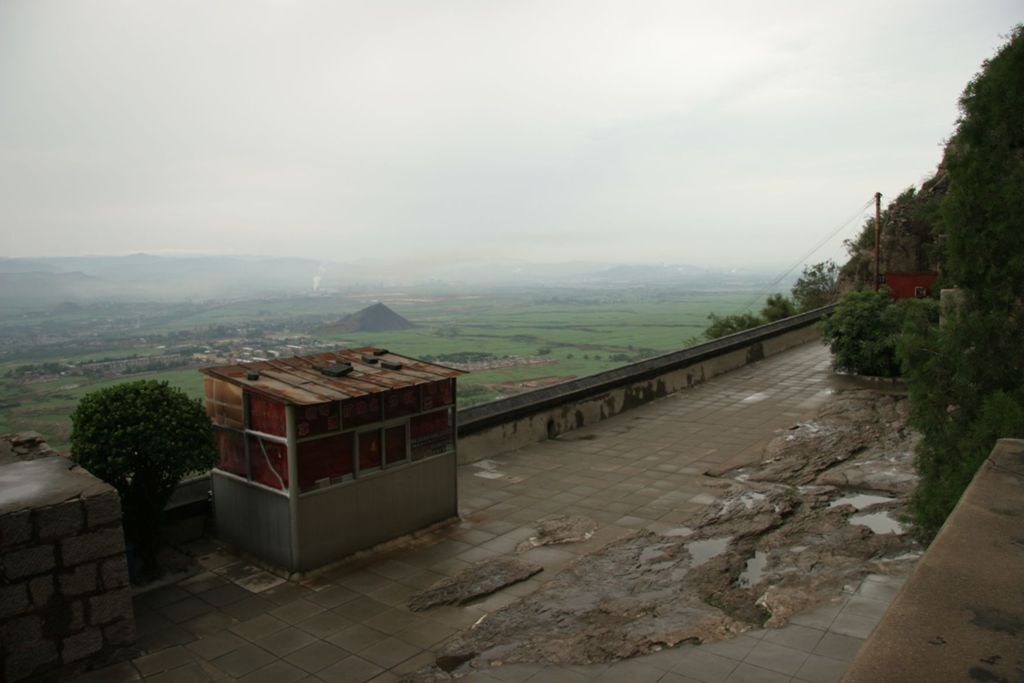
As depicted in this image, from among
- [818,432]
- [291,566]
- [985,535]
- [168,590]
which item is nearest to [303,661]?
[291,566]

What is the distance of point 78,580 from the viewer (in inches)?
182

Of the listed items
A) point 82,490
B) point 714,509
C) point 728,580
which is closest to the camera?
point 82,490

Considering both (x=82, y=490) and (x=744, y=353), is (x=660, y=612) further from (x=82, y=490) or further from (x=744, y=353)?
(x=744, y=353)

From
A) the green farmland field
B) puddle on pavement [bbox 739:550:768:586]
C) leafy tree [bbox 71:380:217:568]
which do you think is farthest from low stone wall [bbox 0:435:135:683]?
puddle on pavement [bbox 739:550:768:586]

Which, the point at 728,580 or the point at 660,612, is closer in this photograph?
the point at 660,612

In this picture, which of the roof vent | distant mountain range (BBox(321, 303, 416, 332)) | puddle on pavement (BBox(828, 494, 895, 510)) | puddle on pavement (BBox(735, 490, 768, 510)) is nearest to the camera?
the roof vent

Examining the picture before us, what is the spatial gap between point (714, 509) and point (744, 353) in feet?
37.1

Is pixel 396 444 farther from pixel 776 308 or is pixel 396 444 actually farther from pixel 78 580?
pixel 776 308

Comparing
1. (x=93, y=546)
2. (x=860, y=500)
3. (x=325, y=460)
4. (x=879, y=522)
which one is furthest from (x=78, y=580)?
(x=860, y=500)

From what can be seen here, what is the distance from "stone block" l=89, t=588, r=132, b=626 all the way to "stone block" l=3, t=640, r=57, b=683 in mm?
280

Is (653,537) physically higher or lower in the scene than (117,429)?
lower

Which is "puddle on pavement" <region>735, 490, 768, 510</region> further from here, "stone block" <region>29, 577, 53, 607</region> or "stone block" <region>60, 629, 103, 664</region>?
"stone block" <region>29, 577, 53, 607</region>

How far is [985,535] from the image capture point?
3.21m

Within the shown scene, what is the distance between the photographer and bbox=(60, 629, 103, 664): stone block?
4.55 meters
